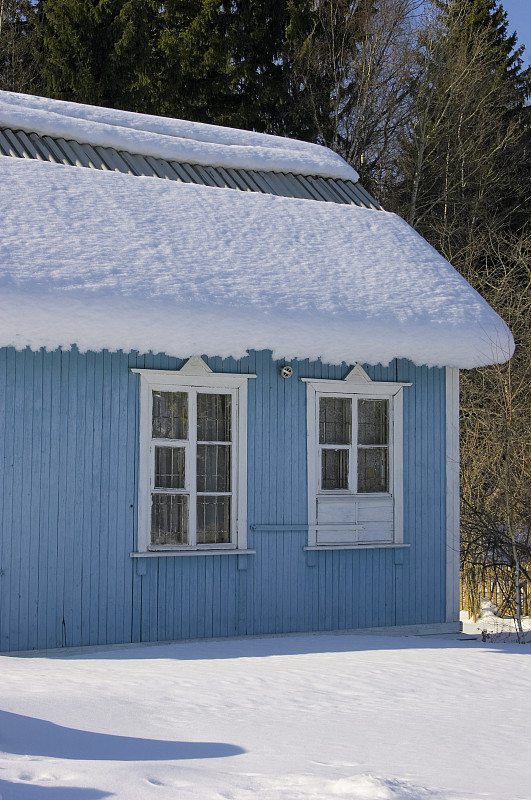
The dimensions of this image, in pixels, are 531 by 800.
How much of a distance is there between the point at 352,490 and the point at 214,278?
8.63 feet

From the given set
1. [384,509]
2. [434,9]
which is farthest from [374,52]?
[384,509]

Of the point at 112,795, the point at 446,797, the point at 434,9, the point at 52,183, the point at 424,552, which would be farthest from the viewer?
the point at 434,9

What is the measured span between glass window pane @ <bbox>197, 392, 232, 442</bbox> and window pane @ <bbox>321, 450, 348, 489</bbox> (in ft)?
3.67

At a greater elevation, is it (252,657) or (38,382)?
(38,382)

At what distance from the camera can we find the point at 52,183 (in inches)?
406

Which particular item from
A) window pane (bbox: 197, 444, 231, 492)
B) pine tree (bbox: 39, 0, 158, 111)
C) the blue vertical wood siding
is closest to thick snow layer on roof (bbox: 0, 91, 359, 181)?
the blue vertical wood siding

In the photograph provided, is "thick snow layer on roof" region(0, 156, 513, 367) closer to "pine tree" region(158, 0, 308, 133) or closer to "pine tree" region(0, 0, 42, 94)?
"pine tree" region(158, 0, 308, 133)

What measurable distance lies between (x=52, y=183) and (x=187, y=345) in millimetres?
2450

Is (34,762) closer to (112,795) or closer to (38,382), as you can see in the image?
(112,795)

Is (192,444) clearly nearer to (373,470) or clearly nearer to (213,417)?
(213,417)

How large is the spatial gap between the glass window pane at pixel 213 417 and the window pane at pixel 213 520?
0.60 m

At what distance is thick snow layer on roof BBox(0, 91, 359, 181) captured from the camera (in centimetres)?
1138

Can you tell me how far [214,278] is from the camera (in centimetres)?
971

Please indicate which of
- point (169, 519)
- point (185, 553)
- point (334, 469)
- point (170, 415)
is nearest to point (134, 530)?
point (169, 519)
